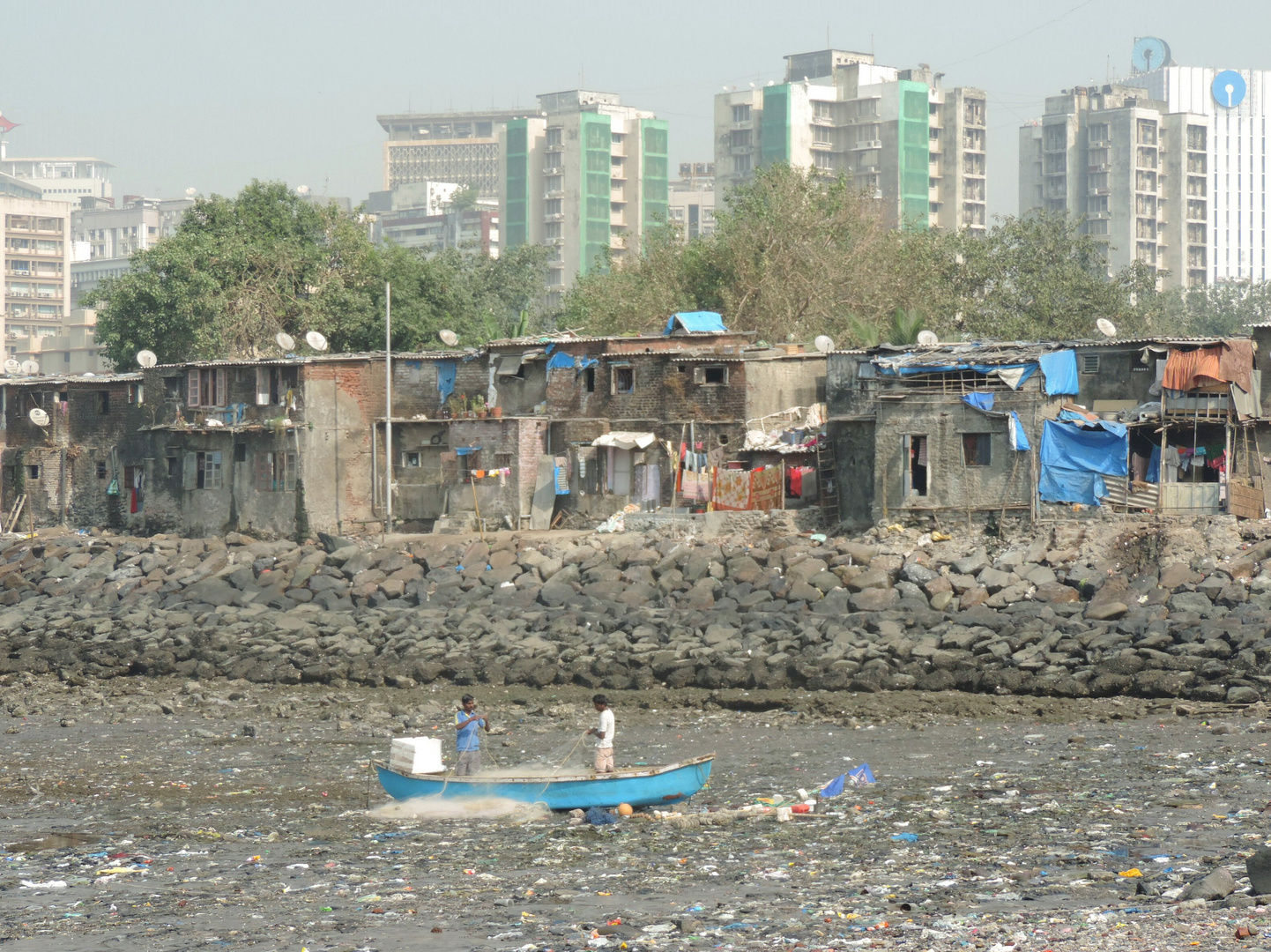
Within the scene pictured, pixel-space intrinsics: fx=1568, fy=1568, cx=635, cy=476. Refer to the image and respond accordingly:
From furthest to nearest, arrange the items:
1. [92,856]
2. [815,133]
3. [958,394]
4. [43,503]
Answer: [815,133] < [43,503] < [958,394] < [92,856]

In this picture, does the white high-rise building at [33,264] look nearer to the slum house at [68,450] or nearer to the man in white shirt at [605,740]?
the slum house at [68,450]

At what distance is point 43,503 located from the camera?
52.2m

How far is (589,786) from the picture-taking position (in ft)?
63.8

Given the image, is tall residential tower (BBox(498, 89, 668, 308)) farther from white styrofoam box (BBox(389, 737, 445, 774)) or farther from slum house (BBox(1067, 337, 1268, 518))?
white styrofoam box (BBox(389, 737, 445, 774))

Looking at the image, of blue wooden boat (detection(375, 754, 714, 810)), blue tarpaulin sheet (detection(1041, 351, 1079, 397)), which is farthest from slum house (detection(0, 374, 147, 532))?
blue wooden boat (detection(375, 754, 714, 810))

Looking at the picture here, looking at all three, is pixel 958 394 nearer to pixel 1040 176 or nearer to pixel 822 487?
pixel 822 487

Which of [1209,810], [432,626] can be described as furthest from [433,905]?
[432,626]

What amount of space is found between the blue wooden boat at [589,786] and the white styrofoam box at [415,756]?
0.67 ft

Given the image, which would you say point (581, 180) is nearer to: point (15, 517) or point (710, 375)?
point (15, 517)

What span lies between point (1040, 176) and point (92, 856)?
131 meters

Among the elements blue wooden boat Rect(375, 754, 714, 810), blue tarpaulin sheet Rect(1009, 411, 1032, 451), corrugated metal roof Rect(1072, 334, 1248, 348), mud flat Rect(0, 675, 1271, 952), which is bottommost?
mud flat Rect(0, 675, 1271, 952)

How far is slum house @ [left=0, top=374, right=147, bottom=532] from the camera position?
Answer: 168ft

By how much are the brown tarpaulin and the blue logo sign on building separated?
5321 inches

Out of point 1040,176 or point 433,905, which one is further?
point 1040,176
